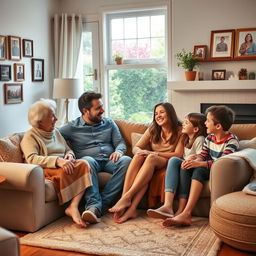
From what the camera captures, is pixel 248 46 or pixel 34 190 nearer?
pixel 34 190

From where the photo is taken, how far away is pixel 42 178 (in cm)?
309

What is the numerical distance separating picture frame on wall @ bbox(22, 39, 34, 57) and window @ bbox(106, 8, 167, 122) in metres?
1.05

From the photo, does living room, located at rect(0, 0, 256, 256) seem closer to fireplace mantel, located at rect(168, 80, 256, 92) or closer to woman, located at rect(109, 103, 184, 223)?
fireplace mantel, located at rect(168, 80, 256, 92)

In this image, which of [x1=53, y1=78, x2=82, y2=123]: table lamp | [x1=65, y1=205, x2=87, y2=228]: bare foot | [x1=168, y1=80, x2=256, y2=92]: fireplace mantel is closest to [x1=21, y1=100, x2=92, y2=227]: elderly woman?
[x1=65, y1=205, x2=87, y2=228]: bare foot

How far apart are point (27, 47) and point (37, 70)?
35 centimetres

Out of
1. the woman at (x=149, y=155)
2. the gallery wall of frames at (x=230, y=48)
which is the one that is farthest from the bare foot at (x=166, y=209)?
the gallery wall of frames at (x=230, y=48)

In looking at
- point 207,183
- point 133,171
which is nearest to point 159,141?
point 133,171

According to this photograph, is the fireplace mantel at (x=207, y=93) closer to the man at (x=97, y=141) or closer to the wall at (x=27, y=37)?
the man at (x=97, y=141)

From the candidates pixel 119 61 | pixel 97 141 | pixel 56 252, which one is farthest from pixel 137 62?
pixel 56 252

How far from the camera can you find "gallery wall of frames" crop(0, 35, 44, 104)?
483cm

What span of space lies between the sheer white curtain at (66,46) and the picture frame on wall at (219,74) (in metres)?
1.88

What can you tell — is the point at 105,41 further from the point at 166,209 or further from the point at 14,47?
the point at 166,209

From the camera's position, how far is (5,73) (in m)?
4.84

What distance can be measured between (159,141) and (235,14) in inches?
88.8
